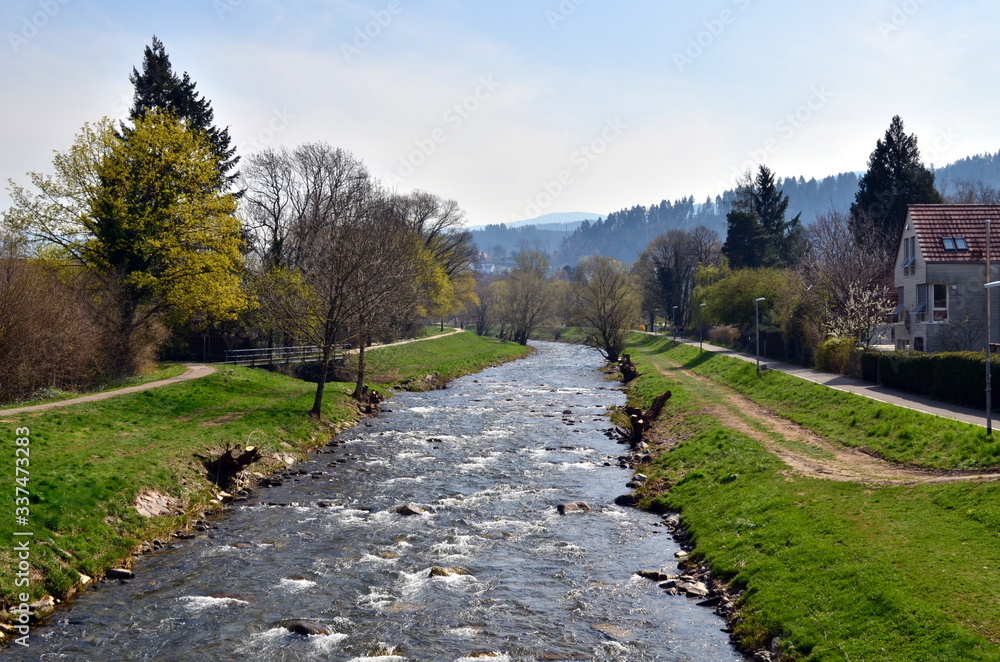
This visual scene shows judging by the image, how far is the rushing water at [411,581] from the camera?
1424 centimetres

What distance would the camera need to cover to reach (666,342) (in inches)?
3836

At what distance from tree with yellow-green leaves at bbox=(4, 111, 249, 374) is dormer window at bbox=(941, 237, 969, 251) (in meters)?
43.6

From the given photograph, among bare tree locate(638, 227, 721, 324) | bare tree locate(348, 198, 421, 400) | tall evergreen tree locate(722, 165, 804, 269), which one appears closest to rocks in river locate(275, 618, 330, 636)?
bare tree locate(348, 198, 421, 400)

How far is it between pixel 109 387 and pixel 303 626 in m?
26.9

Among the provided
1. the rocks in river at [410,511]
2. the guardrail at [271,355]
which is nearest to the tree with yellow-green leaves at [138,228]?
the guardrail at [271,355]

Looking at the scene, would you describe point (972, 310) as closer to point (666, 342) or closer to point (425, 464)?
point (425, 464)

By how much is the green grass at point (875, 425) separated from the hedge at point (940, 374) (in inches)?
124

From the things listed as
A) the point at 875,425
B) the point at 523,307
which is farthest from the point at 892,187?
the point at 875,425

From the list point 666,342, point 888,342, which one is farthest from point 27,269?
point 666,342

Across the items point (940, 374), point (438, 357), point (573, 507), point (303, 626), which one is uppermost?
point (940, 374)

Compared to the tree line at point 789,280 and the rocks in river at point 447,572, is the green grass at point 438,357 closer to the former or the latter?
the tree line at point 789,280

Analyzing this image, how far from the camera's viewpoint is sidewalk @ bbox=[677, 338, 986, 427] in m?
27.5

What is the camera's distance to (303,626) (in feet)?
48.7

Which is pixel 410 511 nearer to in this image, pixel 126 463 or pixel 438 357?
pixel 126 463
